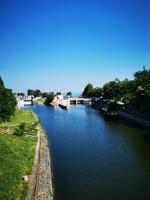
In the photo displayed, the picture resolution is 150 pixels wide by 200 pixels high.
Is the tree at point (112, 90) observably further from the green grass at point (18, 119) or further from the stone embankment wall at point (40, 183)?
the stone embankment wall at point (40, 183)

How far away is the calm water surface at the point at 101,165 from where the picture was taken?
83.3 ft

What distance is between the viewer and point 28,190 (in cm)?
2250

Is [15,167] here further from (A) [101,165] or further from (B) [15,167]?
(A) [101,165]

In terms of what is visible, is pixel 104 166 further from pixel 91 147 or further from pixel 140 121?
pixel 140 121

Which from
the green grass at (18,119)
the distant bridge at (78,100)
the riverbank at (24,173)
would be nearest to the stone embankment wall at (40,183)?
the riverbank at (24,173)

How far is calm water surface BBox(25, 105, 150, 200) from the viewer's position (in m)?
25.4

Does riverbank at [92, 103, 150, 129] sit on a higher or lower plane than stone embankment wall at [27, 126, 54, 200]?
higher

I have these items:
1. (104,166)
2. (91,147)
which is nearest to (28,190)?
(104,166)

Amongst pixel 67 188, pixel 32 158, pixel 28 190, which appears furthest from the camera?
pixel 32 158

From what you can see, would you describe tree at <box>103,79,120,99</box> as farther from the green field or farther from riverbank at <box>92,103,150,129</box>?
the green field

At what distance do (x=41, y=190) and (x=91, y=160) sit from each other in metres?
13.2

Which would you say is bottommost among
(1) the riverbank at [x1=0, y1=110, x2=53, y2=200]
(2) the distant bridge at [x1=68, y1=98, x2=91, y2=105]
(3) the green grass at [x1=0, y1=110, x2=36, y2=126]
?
(1) the riverbank at [x1=0, y1=110, x2=53, y2=200]

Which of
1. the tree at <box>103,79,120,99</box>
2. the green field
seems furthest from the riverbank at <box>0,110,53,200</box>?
the tree at <box>103,79,120,99</box>

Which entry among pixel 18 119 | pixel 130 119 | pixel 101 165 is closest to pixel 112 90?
pixel 130 119
